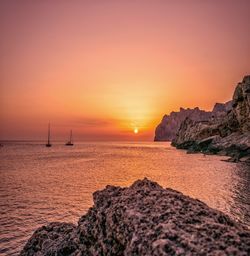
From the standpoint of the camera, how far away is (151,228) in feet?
13.2

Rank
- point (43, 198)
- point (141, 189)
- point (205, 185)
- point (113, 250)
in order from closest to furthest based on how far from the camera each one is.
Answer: point (113, 250), point (141, 189), point (43, 198), point (205, 185)

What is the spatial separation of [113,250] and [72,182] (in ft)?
126

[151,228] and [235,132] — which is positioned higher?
[235,132]

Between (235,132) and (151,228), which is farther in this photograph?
(235,132)

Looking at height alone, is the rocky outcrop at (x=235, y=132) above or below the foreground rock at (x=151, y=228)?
above

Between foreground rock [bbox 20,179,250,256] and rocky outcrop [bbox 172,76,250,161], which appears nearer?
foreground rock [bbox 20,179,250,256]

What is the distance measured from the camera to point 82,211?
23125 mm

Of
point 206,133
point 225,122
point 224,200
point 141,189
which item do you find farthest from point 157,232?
point 206,133

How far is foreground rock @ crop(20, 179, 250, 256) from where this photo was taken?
3490mm

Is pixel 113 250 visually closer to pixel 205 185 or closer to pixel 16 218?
pixel 16 218

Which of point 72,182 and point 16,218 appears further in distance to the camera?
point 72,182

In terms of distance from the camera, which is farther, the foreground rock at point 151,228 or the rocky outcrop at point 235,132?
the rocky outcrop at point 235,132

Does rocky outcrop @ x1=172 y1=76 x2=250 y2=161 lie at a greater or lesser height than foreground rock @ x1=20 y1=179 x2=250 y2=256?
greater

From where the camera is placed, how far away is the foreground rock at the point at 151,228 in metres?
3.49
